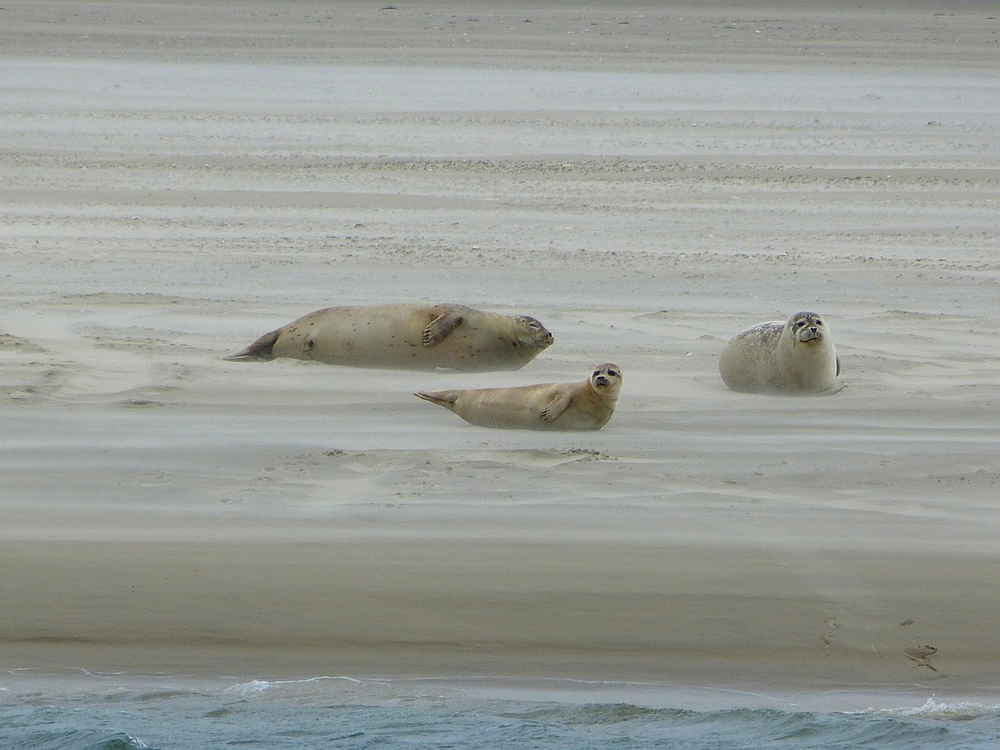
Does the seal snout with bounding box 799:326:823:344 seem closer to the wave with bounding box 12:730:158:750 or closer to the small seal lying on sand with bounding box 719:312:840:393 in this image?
the small seal lying on sand with bounding box 719:312:840:393

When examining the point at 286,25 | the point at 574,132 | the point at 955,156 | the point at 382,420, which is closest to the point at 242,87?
the point at 574,132

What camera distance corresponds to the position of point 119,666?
4.94 m

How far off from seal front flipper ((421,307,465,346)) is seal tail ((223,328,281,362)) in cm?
61

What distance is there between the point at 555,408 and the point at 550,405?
1.5 inches

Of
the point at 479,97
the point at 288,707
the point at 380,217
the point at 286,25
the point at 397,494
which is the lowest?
the point at 288,707

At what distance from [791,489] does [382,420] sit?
160 centimetres

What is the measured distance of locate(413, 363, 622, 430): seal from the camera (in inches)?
275

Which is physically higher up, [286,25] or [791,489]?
[286,25]

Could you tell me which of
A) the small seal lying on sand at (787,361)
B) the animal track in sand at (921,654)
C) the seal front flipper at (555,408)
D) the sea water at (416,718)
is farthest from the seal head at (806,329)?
the sea water at (416,718)

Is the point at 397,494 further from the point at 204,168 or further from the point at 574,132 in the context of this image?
the point at 574,132

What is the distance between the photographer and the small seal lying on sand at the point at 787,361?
7648 mm

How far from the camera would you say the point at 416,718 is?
464 centimetres

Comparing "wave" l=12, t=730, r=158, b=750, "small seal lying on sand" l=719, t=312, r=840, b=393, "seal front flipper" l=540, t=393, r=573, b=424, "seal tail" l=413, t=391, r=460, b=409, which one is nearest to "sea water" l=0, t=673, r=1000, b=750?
"wave" l=12, t=730, r=158, b=750

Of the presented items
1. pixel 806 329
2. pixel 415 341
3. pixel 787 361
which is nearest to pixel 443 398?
pixel 415 341
